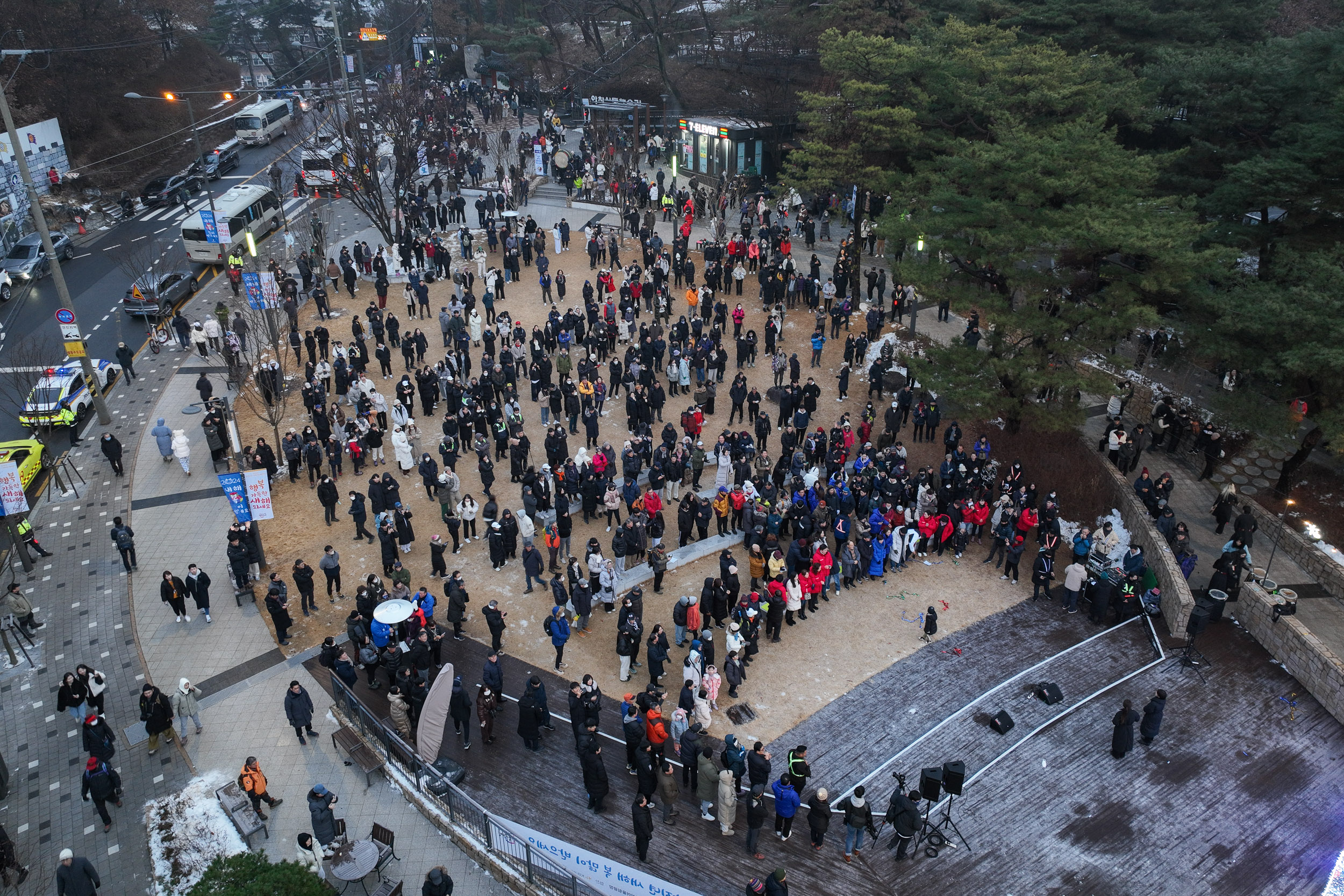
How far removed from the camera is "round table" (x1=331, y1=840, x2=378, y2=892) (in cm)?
1095

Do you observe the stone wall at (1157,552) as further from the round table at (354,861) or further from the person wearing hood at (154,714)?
the person wearing hood at (154,714)

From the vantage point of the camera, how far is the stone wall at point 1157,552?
16438 millimetres

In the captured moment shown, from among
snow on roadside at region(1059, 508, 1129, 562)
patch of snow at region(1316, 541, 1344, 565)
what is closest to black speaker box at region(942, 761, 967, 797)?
snow on roadside at region(1059, 508, 1129, 562)

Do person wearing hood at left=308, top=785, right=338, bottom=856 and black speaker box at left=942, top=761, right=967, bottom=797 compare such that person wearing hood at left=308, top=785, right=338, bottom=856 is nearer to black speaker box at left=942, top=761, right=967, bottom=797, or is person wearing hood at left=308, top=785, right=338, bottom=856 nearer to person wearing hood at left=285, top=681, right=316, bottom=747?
person wearing hood at left=285, top=681, right=316, bottom=747

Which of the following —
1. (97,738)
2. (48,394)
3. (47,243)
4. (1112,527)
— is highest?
(47,243)

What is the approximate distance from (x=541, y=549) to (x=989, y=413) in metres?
10.7

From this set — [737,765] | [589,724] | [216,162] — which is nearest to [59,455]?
[589,724]

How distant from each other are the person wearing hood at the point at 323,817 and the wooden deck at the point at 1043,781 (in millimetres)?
2009

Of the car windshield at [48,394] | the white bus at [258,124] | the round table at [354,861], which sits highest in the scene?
the white bus at [258,124]

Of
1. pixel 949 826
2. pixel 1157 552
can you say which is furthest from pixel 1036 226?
pixel 949 826

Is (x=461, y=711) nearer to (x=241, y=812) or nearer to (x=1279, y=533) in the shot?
(x=241, y=812)

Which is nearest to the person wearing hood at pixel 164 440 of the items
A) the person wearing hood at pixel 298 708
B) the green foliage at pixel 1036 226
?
the person wearing hood at pixel 298 708

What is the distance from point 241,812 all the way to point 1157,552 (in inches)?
664

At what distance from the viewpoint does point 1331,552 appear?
18.0m
